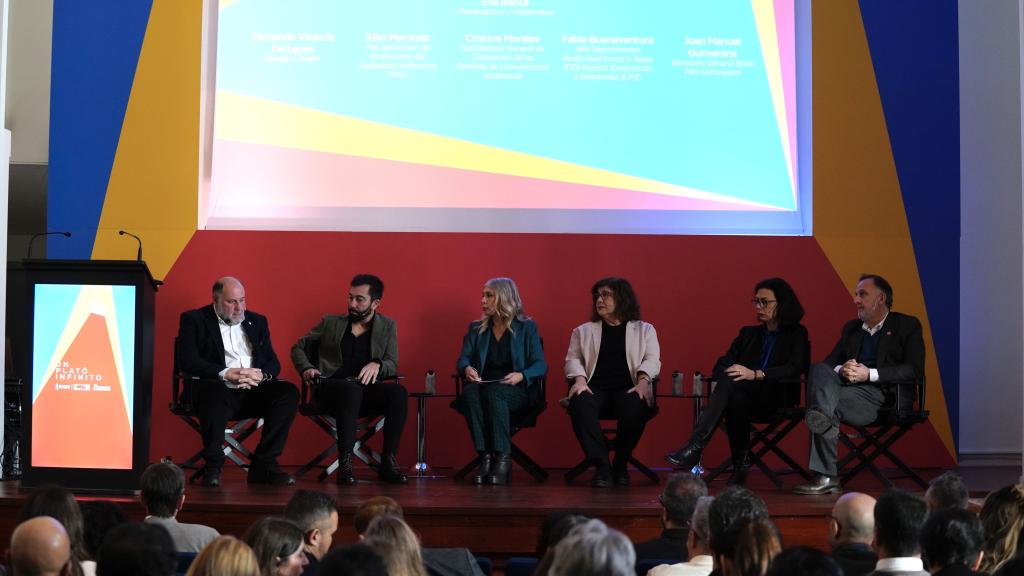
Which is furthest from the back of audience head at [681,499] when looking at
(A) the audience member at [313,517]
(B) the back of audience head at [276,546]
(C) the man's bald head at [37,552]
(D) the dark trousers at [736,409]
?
(D) the dark trousers at [736,409]

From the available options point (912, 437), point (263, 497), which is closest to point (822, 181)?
point (912, 437)

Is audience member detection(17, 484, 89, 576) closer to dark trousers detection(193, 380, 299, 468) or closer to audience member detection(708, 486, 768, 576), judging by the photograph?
audience member detection(708, 486, 768, 576)

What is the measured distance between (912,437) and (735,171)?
6.03ft

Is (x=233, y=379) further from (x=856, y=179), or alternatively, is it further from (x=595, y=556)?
(x=595, y=556)

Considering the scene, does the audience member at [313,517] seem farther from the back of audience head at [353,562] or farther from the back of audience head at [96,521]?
the back of audience head at [353,562]

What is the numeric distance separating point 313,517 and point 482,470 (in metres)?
2.82

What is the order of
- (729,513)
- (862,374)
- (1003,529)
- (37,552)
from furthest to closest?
(862,374) → (1003,529) → (729,513) → (37,552)

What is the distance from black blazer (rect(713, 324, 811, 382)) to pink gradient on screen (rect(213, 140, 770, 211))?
1098 mm

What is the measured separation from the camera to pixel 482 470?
6039 mm

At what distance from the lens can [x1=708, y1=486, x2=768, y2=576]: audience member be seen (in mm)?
2777

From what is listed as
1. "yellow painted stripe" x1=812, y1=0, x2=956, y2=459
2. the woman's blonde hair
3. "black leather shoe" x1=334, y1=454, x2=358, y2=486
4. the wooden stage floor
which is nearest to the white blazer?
the woman's blonde hair

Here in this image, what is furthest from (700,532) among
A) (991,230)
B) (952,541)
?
(991,230)

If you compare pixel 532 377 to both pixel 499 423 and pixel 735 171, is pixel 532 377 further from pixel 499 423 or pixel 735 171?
pixel 735 171

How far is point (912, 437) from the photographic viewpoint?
696cm
